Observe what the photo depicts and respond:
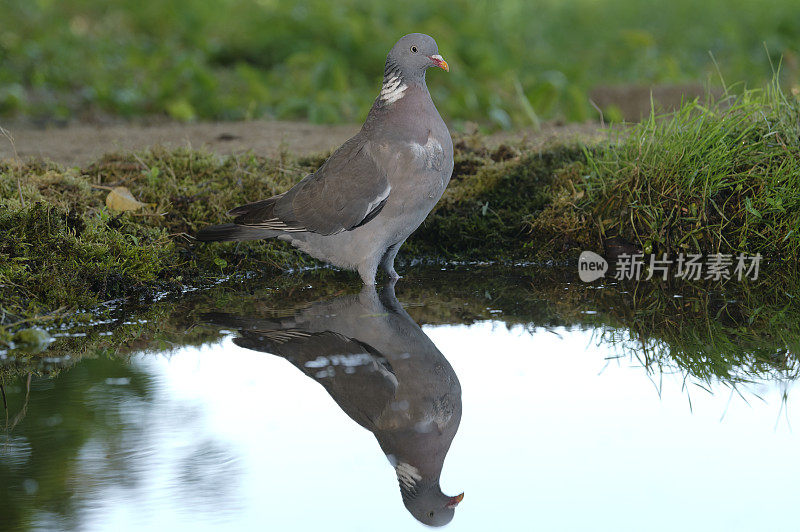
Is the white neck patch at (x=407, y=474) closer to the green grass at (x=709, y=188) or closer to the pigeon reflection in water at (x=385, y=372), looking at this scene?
the pigeon reflection in water at (x=385, y=372)

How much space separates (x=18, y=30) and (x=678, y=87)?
6.66 meters

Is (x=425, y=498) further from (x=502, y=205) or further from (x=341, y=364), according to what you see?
(x=502, y=205)

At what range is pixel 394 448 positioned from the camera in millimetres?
2447

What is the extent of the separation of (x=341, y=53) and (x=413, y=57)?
5.82 metres

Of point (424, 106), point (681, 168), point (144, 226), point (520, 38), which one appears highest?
point (424, 106)

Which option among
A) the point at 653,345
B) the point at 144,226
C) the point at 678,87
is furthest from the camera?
the point at 678,87

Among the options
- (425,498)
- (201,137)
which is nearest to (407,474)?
(425,498)

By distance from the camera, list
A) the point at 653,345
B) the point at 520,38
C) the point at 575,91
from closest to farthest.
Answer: the point at 653,345 → the point at 575,91 → the point at 520,38

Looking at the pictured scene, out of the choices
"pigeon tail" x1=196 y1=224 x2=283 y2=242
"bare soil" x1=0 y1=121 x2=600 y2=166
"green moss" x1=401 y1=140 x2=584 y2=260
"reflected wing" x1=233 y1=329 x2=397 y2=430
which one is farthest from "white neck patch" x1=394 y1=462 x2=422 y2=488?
"bare soil" x1=0 y1=121 x2=600 y2=166

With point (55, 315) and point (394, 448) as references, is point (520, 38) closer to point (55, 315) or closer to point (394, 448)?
point (55, 315)

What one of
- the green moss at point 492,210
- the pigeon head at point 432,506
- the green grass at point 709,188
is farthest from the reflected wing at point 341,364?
the green grass at point 709,188

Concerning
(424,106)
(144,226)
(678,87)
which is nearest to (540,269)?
(424,106)

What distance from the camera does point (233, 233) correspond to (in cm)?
409

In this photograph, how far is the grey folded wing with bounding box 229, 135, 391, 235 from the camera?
12.5ft
